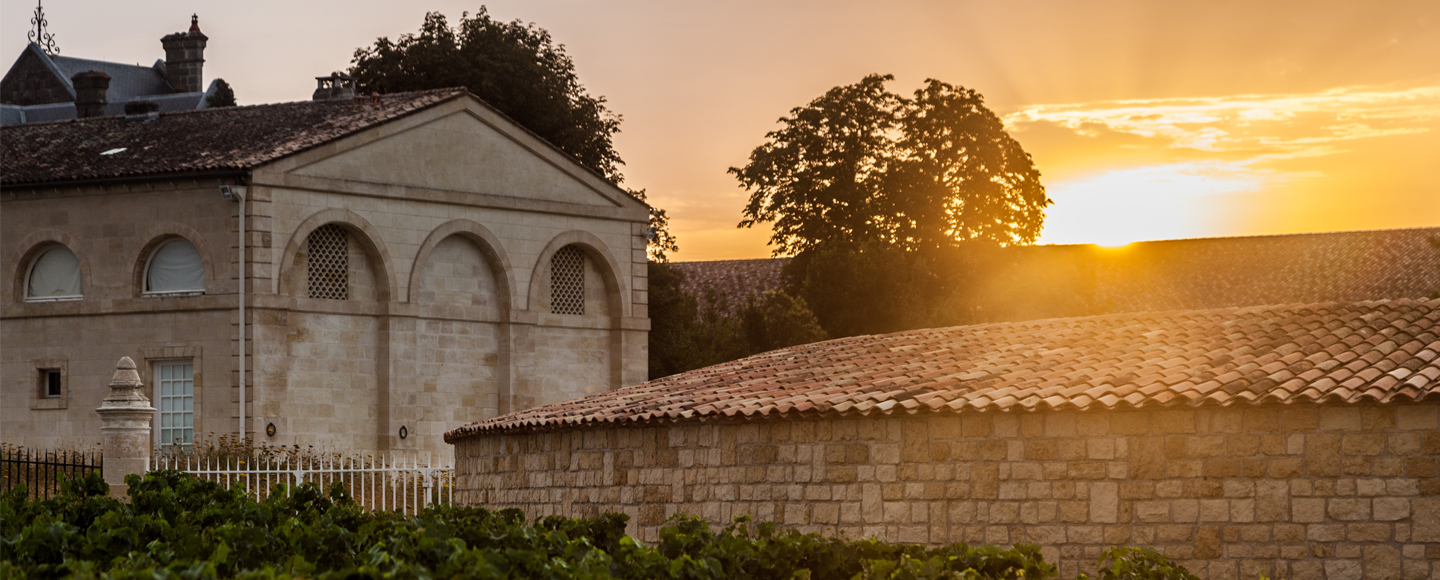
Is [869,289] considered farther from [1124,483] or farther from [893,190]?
[1124,483]

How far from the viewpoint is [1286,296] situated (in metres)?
54.0

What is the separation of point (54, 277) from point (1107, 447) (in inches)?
847

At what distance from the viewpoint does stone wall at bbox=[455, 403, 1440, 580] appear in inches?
478

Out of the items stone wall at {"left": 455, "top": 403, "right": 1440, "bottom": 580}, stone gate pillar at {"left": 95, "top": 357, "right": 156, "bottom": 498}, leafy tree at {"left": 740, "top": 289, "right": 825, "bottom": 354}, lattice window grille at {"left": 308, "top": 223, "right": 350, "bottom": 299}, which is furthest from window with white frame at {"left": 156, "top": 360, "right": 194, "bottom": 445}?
leafy tree at {"left": 740, "top": 289, "right": 825, "bottom": 354}

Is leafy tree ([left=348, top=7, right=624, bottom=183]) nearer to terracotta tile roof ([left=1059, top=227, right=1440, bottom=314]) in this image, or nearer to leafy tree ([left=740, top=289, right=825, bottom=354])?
leafy tree ([left=740, top=289, right=825, bottom=354])

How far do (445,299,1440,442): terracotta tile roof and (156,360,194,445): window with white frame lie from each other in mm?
9954

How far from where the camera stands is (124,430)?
17562 mm

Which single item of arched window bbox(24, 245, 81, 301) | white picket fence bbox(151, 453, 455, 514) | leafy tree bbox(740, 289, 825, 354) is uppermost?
arched window bbox(24, 245, 81, 301)

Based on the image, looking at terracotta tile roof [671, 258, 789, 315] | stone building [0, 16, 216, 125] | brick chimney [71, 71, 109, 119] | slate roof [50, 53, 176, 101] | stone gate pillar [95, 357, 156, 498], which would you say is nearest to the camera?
stone gate pillar [95, 357, 156, 498]

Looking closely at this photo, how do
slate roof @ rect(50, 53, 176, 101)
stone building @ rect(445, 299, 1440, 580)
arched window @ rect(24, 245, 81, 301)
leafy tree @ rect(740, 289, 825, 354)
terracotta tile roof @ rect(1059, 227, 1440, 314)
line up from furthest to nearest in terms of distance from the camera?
terracotta tile roof @ rect(1059, 227, 1440, 314)
slate roof @ rect(50, 53, 176, 101)
leafy tree @ rect(740, 289, 825, 354)
arched window @ rect(24, 245, 81, 301)
stone building @ rect(445, 299, 1440, 580)

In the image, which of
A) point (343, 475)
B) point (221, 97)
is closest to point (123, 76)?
point (221, 97)

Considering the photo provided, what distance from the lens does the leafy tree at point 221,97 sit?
45.3 metres

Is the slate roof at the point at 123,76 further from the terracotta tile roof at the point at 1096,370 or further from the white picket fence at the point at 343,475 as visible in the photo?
the terracotta tile roof at the point at 1096,370

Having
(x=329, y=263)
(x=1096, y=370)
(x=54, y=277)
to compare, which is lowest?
(x=1096, y=370)
